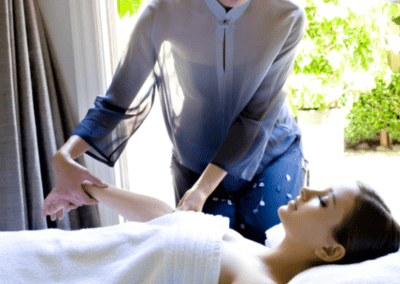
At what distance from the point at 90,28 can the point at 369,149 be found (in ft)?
7.73

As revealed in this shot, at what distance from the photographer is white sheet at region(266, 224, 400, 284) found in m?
0.85

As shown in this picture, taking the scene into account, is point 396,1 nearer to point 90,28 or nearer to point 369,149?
point 90,28

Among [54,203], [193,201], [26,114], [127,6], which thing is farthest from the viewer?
[127,6]

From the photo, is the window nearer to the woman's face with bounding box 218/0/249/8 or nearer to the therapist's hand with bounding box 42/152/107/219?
the therapist's hand with bounding box 42/152/107/219

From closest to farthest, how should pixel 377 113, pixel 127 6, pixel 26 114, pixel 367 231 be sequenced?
pixel 367 231 < pixel 26 114 < pixel 127 6 < pixel 377 113

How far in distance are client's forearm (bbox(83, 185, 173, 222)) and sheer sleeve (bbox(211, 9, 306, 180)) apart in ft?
0.72

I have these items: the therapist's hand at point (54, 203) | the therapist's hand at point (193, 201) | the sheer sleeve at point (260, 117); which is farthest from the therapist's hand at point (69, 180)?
the sheer sleeve at point (260, 117)

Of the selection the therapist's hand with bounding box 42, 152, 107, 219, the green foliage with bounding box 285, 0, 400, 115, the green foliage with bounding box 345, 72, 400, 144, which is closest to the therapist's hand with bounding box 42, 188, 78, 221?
the therapist's hand with bounding box 42, 152, 107, 219

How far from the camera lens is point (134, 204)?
1253mm

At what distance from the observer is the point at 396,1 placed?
0.97 meters

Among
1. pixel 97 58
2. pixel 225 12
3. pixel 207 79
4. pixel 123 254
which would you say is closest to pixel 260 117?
pixel 207 79

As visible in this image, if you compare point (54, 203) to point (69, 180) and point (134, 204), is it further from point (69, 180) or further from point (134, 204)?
point (134, 204)

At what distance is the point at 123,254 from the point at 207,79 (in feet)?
1.95

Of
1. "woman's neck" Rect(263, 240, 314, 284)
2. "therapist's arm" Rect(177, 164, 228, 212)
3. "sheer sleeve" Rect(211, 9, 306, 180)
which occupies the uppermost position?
"sheer sleeve" Rect(211, 9, 306, 180)
